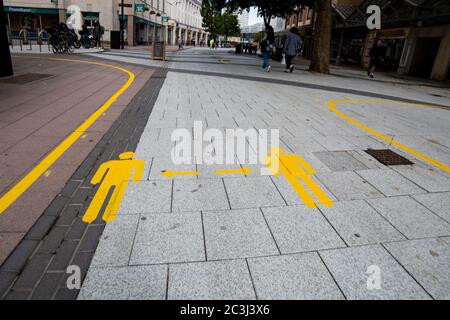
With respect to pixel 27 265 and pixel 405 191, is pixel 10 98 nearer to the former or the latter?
pixel 27 265

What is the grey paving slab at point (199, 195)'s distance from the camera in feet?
9.37

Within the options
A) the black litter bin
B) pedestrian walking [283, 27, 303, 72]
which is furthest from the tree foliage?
pedestrian walking [283, 27, 303, 72]

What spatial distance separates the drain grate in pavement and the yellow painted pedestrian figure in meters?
3.30

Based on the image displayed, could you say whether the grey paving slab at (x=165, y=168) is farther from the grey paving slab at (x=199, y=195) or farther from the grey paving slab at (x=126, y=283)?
the grey paving slab at (x=126, y=283)

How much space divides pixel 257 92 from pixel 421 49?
17.1m

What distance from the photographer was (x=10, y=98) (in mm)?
6340

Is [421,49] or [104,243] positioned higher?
[421,49]

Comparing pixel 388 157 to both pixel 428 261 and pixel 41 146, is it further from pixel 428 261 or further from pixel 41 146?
pixel 41 146

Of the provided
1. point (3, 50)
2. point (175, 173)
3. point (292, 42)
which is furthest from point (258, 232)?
point (292, 42)

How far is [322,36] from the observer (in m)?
16.0

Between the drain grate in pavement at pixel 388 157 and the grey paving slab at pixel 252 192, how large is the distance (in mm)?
1909

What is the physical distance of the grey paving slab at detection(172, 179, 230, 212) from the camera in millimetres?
2855

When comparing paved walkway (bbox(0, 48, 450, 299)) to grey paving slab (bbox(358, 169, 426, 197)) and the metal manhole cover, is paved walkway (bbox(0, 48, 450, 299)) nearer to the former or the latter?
grey paving slab (bbox(358, 169, 426, 197))
